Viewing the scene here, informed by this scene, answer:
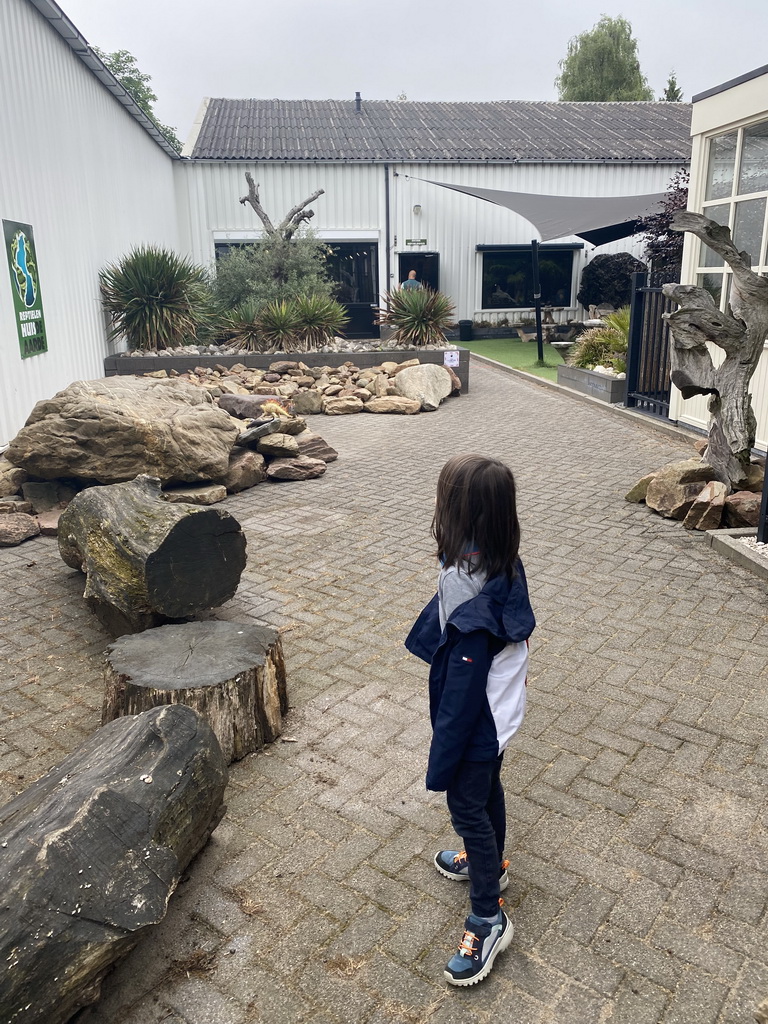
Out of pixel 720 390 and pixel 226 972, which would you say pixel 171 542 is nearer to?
pixel 226 972

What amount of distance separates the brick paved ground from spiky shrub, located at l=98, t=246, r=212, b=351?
27.8 ft

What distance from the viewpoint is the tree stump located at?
A: 3398 mm

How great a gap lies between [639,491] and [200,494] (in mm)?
4118

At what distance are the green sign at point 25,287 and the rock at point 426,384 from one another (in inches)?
228

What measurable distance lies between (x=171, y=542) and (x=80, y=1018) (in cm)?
254

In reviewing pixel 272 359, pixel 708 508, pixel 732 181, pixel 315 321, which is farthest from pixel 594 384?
pixel 708 508

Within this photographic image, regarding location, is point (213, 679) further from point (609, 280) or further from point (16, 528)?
point (609, 280)

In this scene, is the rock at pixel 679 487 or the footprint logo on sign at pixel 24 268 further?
the footprint logo on sign at pixel 24 268

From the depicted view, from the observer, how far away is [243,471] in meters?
8.09

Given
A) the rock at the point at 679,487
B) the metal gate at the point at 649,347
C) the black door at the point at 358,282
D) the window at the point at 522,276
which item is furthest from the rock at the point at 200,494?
the window at the point at 522,276

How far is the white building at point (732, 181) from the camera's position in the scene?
8.52 metres

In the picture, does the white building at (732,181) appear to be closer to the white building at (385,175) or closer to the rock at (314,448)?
the rock at (314,448)

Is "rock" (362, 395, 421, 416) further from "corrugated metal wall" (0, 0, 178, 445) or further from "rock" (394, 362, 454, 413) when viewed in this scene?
"corrugated metal wall" (0, 0, 178, 445)

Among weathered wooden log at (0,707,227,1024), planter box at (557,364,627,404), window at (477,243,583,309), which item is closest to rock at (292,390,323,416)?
planter box at (557,364,627,404)
